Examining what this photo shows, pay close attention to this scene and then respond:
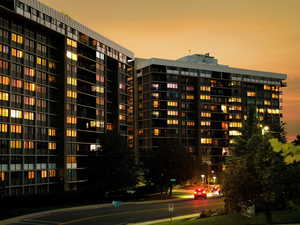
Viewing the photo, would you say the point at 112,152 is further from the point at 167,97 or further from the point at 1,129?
the point at 167,97

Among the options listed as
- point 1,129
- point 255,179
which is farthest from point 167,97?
point 255,179

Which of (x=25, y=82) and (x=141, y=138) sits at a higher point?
(x=25, y=82)

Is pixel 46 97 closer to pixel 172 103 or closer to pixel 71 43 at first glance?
pixel 71 43

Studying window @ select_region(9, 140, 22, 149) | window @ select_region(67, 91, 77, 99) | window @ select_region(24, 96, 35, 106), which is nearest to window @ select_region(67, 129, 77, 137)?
window @ select_region(67, 91, 77, 99)

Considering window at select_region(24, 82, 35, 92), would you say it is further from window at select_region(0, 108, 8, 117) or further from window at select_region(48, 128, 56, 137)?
window at select_region(48, 128, 56, 137)

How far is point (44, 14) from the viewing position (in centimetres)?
8306

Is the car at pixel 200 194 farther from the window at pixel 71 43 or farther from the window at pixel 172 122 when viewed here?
the window at pixel 172 122

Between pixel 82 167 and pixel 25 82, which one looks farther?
pixel 82 167

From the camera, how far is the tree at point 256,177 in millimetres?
27839

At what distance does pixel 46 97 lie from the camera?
280 ft

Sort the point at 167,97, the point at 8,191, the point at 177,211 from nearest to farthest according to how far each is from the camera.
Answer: the point at 177,211, the point at 8,191, the point at 167,97

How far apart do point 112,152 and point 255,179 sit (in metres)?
45.6

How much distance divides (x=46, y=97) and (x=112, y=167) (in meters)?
22.9

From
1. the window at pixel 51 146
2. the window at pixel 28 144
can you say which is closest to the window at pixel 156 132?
the window at pixel 51 146
